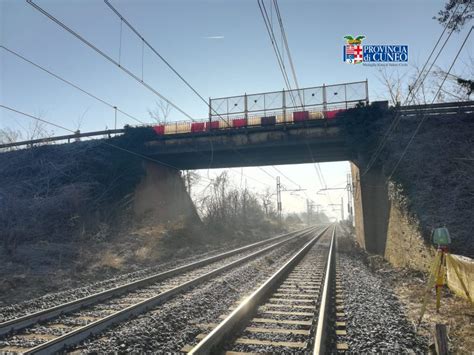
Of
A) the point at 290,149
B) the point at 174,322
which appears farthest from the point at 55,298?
the point at 290,149

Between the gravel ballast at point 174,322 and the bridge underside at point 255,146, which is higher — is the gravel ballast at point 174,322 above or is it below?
below

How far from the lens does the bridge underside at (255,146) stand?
21.8m

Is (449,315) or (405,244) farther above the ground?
(405,244)

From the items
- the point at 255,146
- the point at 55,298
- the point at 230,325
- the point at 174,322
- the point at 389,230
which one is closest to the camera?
the point at 230,325

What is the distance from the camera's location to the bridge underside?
21766 millimetres

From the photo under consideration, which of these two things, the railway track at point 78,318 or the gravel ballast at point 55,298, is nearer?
the railway track at point 78,318

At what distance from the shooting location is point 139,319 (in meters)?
6.31

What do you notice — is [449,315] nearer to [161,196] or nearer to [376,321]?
[376,321]

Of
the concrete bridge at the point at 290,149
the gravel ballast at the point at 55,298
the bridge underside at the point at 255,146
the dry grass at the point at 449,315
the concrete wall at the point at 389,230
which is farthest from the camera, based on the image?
the bridge underside at the point at 255,146

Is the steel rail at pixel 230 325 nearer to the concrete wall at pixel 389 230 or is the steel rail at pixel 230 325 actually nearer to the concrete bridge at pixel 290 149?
the concrete wall at pixel 389 230

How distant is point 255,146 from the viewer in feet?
75.0

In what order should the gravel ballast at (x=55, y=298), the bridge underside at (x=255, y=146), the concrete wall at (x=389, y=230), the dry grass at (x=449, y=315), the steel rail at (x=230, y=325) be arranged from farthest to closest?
the bridge underside at (x=255, y=146), the concrete wall at (x=389, y=230), the gravel ballast at (x=55, y=298), the dry grass at (x=449, y=315), the steel rail at (x=230, y=325)

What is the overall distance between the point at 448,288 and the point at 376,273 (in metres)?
3.96

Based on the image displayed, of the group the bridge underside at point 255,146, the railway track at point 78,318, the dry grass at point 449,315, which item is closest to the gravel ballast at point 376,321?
the dry grass at point 449,315
